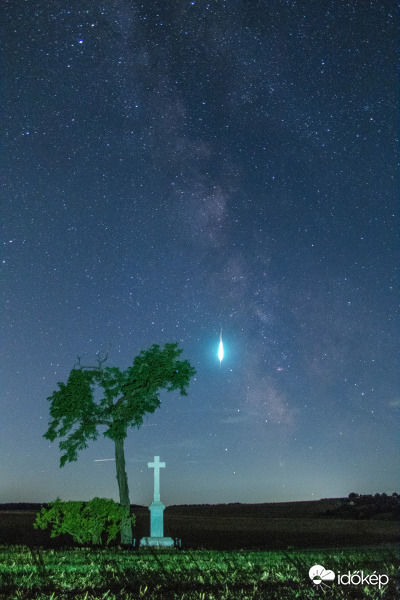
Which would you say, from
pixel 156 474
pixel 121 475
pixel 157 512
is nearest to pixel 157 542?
pixel 157 512

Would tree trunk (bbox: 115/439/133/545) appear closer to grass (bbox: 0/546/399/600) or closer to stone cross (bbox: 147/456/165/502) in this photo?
stone cross (bbox: 147/456/165/502)

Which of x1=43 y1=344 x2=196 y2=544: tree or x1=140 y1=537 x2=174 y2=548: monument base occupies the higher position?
x1=43 y1=344 x2=196 y2=544: tree

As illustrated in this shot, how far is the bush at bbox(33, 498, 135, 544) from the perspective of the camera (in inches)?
773

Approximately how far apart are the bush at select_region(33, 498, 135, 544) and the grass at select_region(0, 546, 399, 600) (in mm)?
6840

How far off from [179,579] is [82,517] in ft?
37.2

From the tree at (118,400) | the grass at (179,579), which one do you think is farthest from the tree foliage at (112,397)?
the grass at (179,579)

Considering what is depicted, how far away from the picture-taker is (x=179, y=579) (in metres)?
9.25

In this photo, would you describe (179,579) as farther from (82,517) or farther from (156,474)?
(156,474)

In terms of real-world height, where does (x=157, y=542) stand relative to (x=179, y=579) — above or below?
below

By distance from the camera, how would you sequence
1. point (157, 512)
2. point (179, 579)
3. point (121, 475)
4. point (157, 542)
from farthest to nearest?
point (121, 475) → point (157, 512) → point (157, 542) → point (179, 579)

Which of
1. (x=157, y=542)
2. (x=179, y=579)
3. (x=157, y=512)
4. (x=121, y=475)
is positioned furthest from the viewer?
(x=121, y=475)

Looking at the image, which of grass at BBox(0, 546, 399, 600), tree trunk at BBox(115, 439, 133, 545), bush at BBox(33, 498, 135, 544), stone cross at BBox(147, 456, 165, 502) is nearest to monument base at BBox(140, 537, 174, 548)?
bush at BBox(33, 498, 135, 544)

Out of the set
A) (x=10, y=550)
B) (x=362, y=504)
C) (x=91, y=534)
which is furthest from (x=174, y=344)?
(x=362, y=504)

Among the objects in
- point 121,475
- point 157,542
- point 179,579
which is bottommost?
point 157,542
